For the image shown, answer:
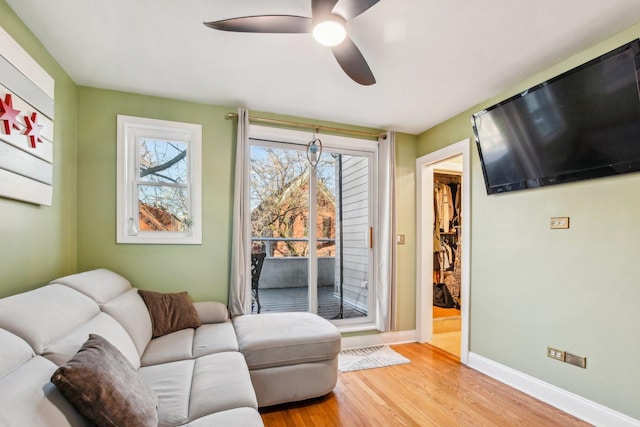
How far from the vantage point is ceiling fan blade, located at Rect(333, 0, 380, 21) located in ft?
4.91

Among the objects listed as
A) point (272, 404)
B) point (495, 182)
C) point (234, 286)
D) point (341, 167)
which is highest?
point (341, 167)

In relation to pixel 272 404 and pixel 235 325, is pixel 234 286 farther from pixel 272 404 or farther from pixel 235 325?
pixel 272 404

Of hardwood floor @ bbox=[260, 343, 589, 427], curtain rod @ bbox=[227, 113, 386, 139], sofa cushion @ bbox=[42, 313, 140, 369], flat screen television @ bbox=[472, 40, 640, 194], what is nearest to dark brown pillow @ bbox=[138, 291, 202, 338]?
sofa cushion @ bbox=[42, 313, 140, 369]

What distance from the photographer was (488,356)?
113 inches

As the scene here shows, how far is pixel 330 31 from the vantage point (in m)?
1.67

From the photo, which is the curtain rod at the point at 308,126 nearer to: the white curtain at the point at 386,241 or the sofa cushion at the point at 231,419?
the white curtain at the point at 386,241

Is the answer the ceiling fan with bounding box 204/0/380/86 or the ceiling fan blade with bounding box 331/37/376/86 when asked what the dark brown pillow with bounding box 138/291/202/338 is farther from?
the ceiling fan blade with bounding box 331/37/376/86

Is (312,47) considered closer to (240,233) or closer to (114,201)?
(240,233)

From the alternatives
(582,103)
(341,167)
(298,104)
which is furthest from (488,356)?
(298,104)

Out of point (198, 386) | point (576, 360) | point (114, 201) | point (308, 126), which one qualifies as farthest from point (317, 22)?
point (576, 360)

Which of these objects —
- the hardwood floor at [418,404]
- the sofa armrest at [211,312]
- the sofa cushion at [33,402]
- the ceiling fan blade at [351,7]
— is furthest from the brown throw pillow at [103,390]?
the ceiling fan blade at [351,7]

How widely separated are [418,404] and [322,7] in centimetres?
274

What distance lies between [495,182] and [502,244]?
574 mm

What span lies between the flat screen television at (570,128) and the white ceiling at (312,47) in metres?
0.25
